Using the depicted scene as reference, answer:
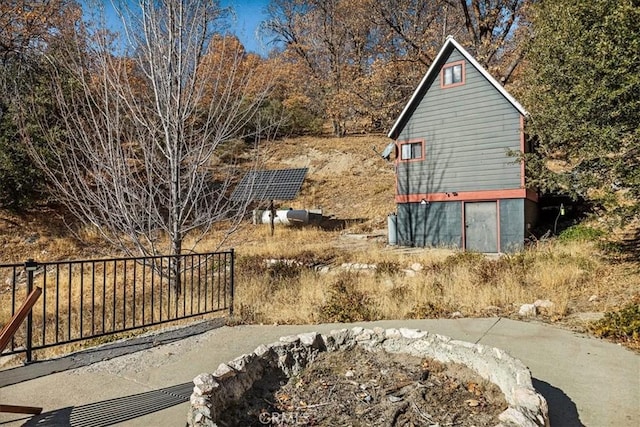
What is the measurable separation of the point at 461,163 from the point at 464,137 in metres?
0.95

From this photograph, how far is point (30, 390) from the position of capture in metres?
3.84

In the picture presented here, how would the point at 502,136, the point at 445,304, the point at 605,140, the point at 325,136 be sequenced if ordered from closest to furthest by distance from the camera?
the point at 445,304 < the point at 605,140 < the point at 502,136 < the point at 325,136

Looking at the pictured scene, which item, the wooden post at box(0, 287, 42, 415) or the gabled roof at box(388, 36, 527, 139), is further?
the gabled roof at box(388, 36, 527, 139)

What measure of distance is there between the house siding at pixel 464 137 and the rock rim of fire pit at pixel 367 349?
11.3 metres

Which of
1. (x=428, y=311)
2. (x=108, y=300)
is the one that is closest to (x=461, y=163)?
(x=428, y=311)

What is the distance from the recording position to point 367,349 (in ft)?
12.9

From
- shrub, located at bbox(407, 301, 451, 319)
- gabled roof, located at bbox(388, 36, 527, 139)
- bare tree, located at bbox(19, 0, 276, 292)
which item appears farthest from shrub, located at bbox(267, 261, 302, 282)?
gabled roof, located at bbox(388, 36, 527, 139)

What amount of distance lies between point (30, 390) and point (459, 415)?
12.0 ft

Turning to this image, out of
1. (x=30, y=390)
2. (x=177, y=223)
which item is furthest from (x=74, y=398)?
(x=177, y=223)

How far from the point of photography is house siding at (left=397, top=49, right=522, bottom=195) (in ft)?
47.7

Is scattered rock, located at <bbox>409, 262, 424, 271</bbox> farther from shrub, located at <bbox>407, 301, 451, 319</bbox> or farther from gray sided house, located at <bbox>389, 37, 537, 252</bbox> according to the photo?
gray sided house, located at <bbox>389, 37, 537, 252</bbox>

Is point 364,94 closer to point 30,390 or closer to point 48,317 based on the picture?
point 48,317

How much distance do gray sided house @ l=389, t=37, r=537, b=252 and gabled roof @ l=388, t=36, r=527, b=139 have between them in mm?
35

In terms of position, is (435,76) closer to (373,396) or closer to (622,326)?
(622,326)
